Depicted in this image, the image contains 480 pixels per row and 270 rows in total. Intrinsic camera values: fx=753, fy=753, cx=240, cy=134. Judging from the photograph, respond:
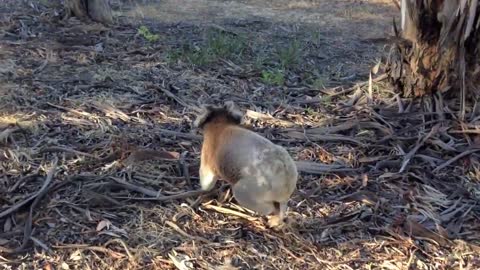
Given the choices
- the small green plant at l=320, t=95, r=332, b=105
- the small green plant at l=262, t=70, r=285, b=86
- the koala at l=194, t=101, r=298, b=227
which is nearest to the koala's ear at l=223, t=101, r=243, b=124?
the koala at l=194, t=101, r=298, b=227

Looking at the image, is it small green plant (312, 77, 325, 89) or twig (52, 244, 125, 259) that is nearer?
twig (52, 244, 125, 259)

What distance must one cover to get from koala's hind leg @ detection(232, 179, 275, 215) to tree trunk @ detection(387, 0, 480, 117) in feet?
7.74

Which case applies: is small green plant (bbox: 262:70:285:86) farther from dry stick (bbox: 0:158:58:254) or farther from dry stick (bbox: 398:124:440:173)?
dry stick (bbox: 0:158:58:254)

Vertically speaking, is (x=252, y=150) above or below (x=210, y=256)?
above

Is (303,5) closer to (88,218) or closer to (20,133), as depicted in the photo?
(20,133)

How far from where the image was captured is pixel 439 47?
593cm

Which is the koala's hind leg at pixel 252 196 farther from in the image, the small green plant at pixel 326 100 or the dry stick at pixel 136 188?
the small green plant at pixel 326 100

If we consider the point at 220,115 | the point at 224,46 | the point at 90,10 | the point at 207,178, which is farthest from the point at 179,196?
the point at 90,10

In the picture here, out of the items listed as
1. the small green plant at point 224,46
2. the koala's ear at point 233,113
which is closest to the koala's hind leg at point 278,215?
the koala's ear at point 233,113

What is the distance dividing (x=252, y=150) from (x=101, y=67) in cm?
326

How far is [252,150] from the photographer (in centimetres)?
404

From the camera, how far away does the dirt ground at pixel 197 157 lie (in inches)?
163

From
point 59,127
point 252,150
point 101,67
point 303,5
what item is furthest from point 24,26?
point 252,150

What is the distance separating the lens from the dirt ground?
4.14 metres
